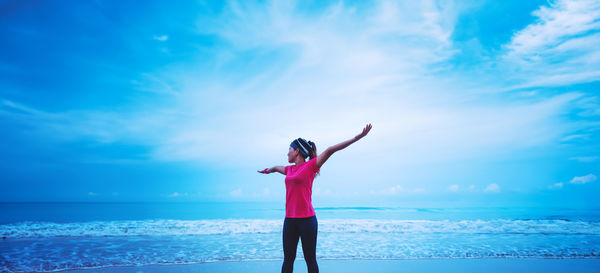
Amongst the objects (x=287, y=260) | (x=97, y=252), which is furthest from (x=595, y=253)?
(x=97, y=252)

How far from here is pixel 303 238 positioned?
281cm

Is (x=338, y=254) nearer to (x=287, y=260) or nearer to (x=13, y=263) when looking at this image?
(x=287, y=260)

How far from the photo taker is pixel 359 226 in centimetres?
1216

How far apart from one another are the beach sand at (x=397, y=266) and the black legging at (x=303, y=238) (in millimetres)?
2412

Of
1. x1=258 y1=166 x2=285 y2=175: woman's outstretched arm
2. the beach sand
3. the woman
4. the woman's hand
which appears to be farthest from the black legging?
the beach sand

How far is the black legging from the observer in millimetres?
2783

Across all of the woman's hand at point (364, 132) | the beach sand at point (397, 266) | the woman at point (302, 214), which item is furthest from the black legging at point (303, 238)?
the beach sand at point (397, 266)

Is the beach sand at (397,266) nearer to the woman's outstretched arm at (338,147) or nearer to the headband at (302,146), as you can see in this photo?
the headband at (302,146)

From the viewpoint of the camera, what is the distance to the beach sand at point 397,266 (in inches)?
207

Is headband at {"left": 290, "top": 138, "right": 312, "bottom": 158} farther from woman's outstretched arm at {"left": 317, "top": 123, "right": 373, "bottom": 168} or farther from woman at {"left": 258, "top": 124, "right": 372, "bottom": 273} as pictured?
woman's outstretched arm at {"left": 317, "top": 123, "right": 373, "bottom": 168}

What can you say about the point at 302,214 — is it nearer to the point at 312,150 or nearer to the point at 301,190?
the point at 301,190

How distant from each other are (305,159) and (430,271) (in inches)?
143

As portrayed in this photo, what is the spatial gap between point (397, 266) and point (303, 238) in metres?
3.49

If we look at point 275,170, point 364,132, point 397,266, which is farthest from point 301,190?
point 397,266
